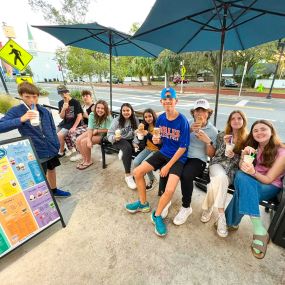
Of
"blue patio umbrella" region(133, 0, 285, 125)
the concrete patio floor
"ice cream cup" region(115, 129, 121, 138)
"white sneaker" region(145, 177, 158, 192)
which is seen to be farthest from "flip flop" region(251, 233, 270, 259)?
"blue patio umbrella" region(133, 0, 285, 125)

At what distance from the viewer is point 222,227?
2156 mm

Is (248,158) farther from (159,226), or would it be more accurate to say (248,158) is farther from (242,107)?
(242,107)

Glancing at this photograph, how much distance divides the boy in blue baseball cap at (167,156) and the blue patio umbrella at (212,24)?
0.89m

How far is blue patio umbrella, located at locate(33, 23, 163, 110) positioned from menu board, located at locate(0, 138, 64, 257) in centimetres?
257

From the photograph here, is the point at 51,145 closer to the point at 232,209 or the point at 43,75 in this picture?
the point at 232,209

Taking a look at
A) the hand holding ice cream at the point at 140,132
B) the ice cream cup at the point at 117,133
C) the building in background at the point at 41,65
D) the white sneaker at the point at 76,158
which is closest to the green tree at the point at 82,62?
the white sneaker at the point at 76,158

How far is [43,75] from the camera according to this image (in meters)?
58.3

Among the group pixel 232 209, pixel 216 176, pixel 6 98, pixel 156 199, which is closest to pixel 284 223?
pixel 232 209

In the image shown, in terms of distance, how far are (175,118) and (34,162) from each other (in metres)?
1.83

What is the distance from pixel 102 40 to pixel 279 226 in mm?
4760

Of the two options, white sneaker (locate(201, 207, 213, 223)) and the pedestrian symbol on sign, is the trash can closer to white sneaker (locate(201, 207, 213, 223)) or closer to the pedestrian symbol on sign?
white sneaker (locate(201, 207, 213, 223))

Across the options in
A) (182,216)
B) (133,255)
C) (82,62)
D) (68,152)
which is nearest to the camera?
(133,255)

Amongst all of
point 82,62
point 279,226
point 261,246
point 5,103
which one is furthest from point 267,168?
point 5,103

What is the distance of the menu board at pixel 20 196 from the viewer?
69.5 inches
